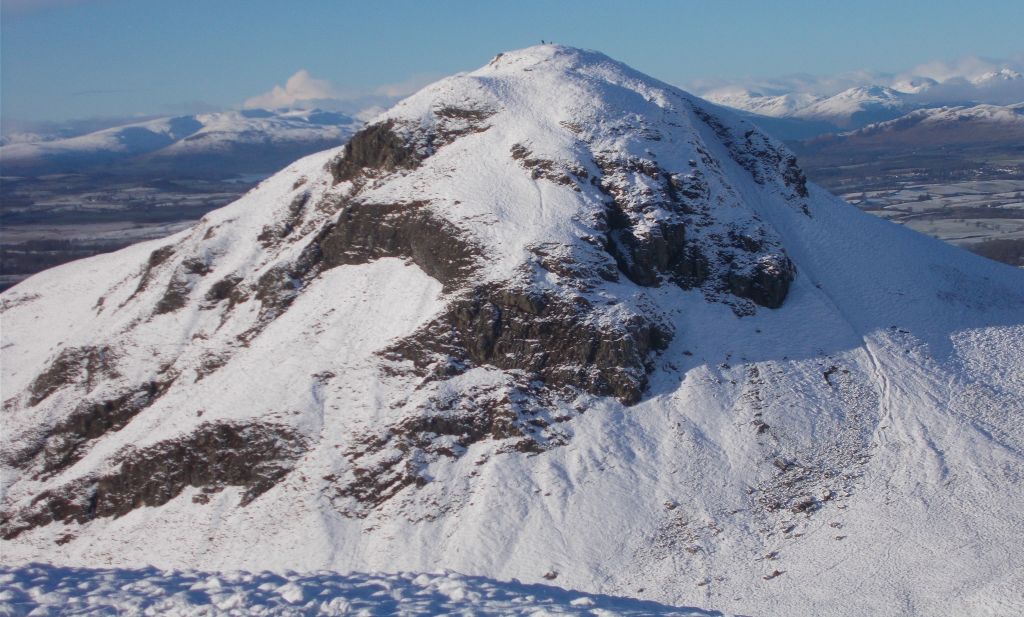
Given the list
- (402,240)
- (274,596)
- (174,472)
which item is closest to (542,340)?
(402,240)

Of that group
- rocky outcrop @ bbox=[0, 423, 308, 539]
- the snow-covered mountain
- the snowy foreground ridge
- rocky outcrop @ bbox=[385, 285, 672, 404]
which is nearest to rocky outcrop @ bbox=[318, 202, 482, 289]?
the snow-covered mountain

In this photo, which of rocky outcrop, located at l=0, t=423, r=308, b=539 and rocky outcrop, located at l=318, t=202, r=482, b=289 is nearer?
rocky outcrop, located at l=0, t=423, r=308, b=539

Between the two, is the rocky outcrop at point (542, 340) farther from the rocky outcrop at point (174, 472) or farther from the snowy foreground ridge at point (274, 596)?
the snowy foreground ridge at point (274, 596)

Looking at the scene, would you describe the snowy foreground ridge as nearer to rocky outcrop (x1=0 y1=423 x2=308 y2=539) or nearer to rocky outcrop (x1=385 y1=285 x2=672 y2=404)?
rocky outcrop (x1=0 y1=423 x2=308 y2=539)

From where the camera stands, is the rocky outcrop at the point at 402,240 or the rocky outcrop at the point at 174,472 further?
the rocky outcrop at the point at 402,240

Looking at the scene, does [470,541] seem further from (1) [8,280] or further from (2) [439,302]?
(1) [8,280]

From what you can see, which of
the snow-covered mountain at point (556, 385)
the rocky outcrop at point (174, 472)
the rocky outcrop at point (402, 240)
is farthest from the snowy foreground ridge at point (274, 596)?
the rocky outcrop at point (402, 240)

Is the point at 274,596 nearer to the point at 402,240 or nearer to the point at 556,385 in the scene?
the point at 556,385
